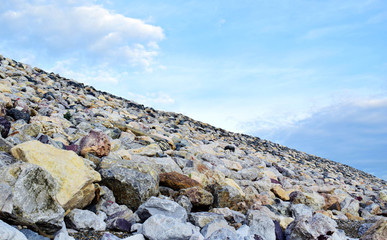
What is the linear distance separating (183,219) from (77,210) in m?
1.18

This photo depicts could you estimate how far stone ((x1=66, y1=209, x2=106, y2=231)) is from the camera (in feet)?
11.0

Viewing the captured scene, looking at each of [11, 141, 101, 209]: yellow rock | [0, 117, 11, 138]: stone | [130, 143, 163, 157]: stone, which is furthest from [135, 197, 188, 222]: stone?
[0, 117, 11, 138]: stone

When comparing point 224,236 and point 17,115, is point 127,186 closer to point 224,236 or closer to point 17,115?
point 224,236

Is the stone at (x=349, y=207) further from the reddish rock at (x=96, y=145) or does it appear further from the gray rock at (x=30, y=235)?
the gray rock at (x=30, y=235)

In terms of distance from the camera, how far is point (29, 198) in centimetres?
286

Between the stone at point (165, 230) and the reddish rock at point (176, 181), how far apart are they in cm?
151

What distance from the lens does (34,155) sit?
11.8 ft

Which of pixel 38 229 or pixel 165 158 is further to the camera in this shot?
pixel 165 158

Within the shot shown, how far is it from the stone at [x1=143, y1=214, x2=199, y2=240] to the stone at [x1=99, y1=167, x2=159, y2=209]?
0.81 metres

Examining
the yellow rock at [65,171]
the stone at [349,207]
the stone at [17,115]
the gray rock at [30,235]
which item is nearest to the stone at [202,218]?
the yellow rock at [65,171]

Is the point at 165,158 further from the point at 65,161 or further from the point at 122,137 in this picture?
the point at 65,161

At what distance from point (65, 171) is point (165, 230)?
4.12ft

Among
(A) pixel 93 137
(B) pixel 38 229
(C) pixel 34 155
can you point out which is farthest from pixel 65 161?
(A) pixel 93 137

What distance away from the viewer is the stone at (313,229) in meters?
3.82
